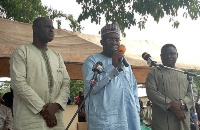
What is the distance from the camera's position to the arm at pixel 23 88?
11.0 feet

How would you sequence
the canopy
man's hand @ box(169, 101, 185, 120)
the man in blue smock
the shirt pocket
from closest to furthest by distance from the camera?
the man in blue smock → the shirt pocket → man's hand @ box(169, 101, 185, 120) → the canopy

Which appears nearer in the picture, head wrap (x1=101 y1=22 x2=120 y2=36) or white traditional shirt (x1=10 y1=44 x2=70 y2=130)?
white traditional shirt (x1=10 y1=44 x2=70 y2=130)

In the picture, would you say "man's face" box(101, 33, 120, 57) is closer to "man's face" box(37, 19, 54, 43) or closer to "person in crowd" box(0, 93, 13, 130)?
"man's face" box(37, 19, 54, 43)

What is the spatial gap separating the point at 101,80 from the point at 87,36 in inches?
173

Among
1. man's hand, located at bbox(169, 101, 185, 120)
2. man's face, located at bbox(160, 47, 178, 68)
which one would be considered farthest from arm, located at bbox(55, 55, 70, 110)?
man's face, located at bbox(160, 47, 178, 68)

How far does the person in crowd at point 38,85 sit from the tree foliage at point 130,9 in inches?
136

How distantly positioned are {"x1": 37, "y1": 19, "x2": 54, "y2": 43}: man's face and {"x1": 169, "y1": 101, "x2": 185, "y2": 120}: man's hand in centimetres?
193

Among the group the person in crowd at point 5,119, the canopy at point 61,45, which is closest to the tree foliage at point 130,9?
the canopy at point 61,45

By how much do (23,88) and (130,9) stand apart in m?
4.46

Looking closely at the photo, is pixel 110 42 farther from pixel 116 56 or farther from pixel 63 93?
pixel 63 93

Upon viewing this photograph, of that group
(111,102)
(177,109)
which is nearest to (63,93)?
(111,102)

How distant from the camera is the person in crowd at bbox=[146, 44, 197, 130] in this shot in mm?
4523

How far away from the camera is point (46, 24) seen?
12.5 ft

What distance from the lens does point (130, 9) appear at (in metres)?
7.29
